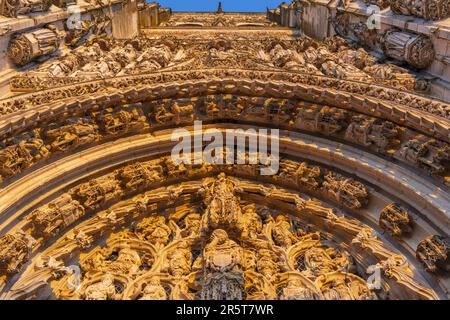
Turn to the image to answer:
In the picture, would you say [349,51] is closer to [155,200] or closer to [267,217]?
[267,217]

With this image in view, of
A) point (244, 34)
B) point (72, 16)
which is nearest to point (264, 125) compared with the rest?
point (72, 16)

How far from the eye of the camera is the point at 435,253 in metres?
5.96

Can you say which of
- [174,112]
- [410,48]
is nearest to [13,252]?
[174,112]

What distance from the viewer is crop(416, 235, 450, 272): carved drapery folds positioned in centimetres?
588

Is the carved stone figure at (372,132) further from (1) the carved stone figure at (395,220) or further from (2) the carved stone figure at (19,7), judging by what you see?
(2) the carved stone figure at (19,7)

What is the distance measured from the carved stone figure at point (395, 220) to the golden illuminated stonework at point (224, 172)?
0.08 feet

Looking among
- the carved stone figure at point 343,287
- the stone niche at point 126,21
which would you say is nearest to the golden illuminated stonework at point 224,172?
the carved stone figure at point 343,287

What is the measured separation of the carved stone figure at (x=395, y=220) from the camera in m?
6.71

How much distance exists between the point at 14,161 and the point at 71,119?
148 centimetres

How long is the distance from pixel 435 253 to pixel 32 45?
8609 mm

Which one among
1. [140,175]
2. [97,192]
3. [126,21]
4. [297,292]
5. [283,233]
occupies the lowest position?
[297,292]

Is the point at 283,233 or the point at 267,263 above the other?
the point at 283,233

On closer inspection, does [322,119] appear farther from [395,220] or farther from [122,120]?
[122,120]

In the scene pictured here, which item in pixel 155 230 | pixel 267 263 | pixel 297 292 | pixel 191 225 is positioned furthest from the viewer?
pixel 191 225
